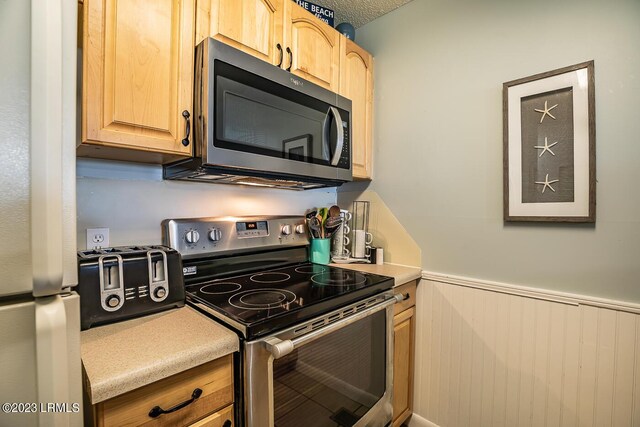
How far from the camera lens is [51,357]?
0.50 metres

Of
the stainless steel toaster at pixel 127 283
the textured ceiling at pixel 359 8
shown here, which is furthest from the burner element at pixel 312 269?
the textured ceiling at pixel 359 8

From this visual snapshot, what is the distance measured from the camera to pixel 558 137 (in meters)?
1.26

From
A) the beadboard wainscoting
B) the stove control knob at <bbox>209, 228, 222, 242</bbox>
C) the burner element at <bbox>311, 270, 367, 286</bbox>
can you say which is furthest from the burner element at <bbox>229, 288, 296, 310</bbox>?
the beadboard wainscoting

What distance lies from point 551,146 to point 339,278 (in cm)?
111

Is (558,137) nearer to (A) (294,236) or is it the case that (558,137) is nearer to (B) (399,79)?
(B) (399,79)

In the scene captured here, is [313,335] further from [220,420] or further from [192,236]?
[192,236]

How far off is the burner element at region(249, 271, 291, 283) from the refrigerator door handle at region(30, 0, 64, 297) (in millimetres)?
947

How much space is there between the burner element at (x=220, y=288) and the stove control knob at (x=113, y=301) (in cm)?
31

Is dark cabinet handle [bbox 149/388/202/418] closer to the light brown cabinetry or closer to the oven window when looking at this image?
the oven window

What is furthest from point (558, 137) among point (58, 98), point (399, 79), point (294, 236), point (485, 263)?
point (58, 98)

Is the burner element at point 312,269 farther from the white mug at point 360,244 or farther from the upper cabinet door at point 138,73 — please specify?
the upper cabinet door at point 138,73

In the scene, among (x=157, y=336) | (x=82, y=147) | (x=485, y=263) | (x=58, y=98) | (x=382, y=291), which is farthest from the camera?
(x=485, y=263)

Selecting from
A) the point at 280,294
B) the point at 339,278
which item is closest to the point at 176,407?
the point at 280,294

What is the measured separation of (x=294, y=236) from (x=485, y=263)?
104cm
